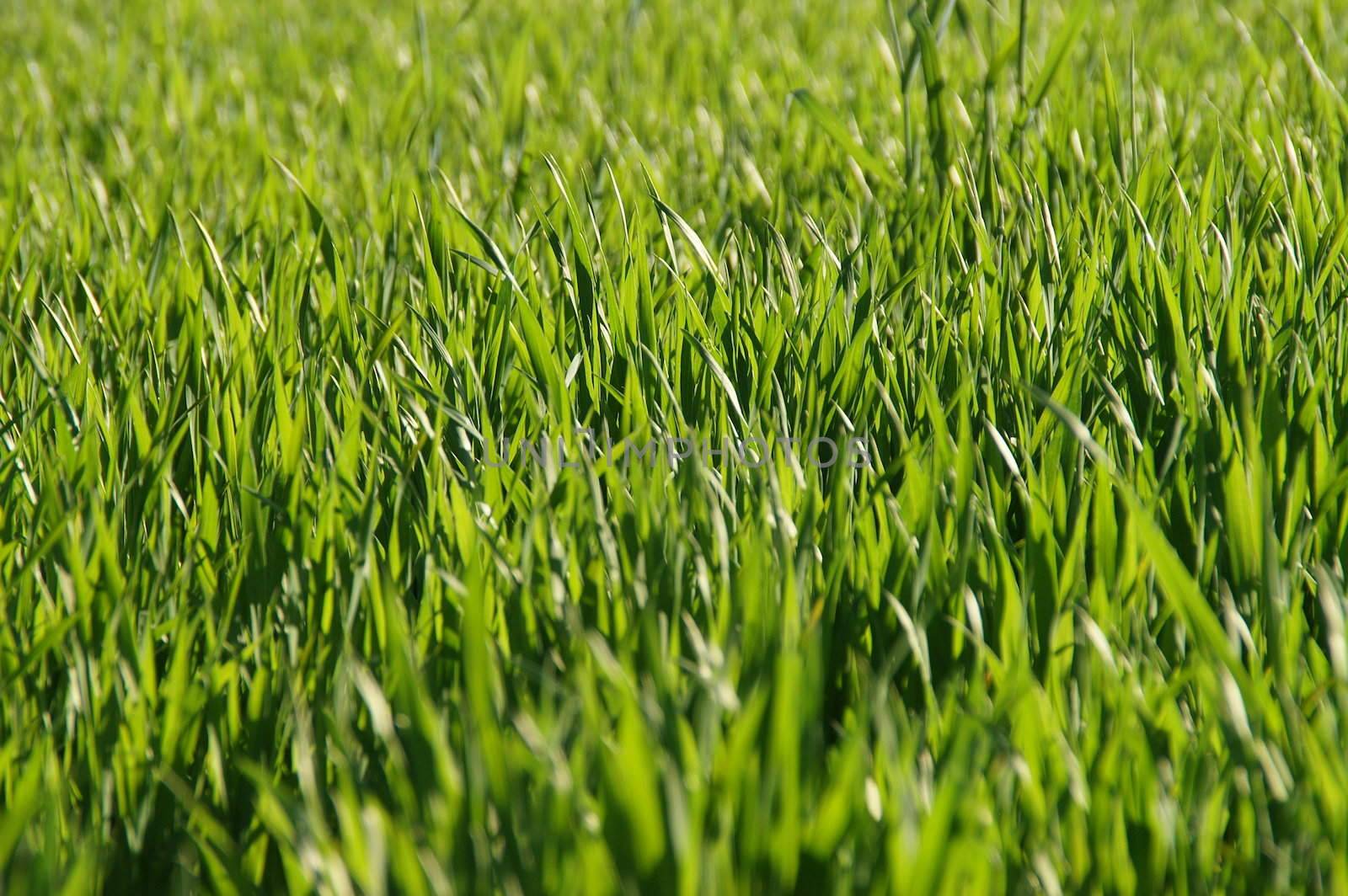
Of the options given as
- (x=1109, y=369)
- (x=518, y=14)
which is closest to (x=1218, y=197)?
(x=1109, y=369)

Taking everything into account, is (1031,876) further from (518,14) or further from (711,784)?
(518,14)

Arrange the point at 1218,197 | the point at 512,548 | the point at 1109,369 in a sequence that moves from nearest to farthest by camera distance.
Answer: the point at 512,548 < the point at 1109,369 < the point at 1218,197

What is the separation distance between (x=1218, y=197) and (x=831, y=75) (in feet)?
4.54

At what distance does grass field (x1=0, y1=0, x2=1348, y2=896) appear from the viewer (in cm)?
A: 71

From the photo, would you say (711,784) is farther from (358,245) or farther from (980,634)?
(358,245)

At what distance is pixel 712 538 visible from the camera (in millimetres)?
978

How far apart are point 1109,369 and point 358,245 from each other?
1.05m

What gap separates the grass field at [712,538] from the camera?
28.1 inches

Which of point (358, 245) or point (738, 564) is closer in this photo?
point (738, 564)

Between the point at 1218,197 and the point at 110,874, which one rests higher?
the point at 1218,197

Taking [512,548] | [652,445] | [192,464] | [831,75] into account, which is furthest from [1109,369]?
[831,75]

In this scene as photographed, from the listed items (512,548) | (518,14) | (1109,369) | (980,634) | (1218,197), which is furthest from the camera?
(518,14)

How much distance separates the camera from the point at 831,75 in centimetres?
290

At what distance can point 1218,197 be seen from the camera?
5.48ft
